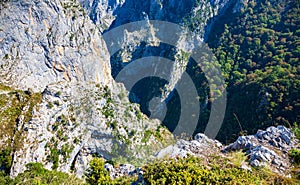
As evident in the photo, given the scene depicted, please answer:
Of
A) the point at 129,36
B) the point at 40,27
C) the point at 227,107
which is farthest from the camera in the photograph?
the point at 129,36

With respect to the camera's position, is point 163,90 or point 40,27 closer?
point 40,27

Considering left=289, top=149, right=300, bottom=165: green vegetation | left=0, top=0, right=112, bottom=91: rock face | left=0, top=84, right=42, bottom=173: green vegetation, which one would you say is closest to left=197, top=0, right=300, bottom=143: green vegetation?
left=0, top=0, right=112, bottom=91: rock face

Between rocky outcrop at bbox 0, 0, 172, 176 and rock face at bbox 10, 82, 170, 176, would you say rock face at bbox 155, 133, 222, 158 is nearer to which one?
rock face at bbox 10, 82, 170, 176

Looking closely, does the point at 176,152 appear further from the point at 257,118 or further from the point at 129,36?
the point at 129,36

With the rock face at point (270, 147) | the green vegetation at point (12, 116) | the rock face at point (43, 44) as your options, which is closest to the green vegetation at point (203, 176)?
the rock face at point (270, 147)

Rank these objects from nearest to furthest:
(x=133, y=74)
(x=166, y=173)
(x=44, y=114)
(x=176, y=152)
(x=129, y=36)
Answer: (x=166, y=173), (x=176, y=152), (x=44, y=114), (x=133, y=74), (x=129, y=36)

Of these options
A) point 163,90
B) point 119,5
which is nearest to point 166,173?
point 163,90
